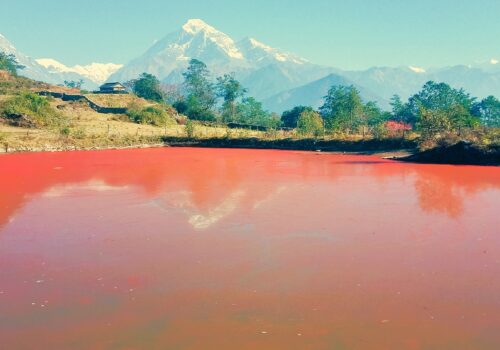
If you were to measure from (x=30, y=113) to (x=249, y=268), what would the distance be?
147 feet

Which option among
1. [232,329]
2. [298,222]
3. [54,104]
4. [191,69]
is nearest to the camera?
[232,329]

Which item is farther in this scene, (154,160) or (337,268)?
(154,160)

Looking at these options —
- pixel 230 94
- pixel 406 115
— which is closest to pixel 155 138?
pixel 230 94

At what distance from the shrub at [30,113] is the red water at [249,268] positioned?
31108mm

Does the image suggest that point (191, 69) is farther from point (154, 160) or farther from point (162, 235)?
point (162, 235)

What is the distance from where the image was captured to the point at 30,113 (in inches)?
1823

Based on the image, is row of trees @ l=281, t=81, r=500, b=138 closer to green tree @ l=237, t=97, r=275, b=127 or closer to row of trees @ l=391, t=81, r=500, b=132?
row of trees @ l=391, t=81, r=500, b=132

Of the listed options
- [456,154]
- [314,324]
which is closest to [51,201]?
[314,324]

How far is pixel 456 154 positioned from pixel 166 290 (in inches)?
1013

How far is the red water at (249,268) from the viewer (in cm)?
604

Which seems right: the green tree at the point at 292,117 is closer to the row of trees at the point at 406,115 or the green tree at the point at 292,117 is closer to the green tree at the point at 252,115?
the row of trees at the point at 406,115

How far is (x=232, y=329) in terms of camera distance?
6.12 metres

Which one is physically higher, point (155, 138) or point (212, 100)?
point (212, 100)

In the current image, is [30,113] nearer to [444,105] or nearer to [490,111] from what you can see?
[444,105]
